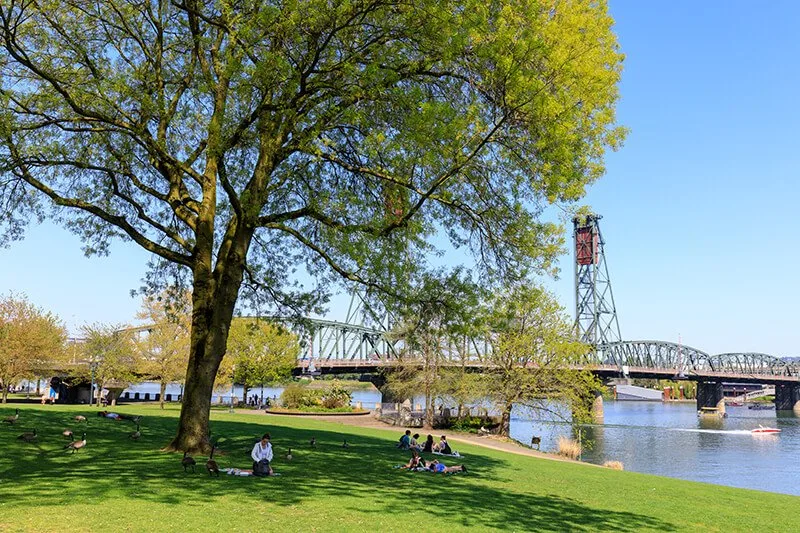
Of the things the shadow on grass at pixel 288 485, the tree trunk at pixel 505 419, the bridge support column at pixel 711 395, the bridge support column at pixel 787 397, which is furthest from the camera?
the bridge support column at pixel 787 397

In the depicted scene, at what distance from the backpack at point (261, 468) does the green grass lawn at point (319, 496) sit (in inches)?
9.8

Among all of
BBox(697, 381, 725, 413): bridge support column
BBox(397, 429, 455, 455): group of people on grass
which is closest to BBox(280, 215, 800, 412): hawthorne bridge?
BBox(697, 381, 725, 413): bridge support column

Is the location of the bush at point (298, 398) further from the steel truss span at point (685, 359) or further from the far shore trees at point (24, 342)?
the steel truss span at point (685, 359)

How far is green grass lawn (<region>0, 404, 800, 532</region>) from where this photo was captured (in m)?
10.6

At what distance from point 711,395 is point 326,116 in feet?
449

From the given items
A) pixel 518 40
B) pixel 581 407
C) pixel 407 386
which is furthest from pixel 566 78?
pixel 407 386

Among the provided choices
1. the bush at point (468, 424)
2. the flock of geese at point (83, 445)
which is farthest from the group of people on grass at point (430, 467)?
the bush at point (468, 424)

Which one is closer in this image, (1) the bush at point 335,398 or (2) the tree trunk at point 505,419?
(2) the tree trunk at point 505,419

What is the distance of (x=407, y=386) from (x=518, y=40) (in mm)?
36170

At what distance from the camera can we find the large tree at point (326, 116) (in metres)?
14.1

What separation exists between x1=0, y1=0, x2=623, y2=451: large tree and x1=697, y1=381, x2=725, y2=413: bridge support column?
127 m

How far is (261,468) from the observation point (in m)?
15.2

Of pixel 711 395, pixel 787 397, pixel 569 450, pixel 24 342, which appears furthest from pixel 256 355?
pixel 787 397

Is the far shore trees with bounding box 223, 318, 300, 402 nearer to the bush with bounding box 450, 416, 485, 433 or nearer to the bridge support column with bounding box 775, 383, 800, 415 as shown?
the bush with bounding box 450, 416, 485, 433
